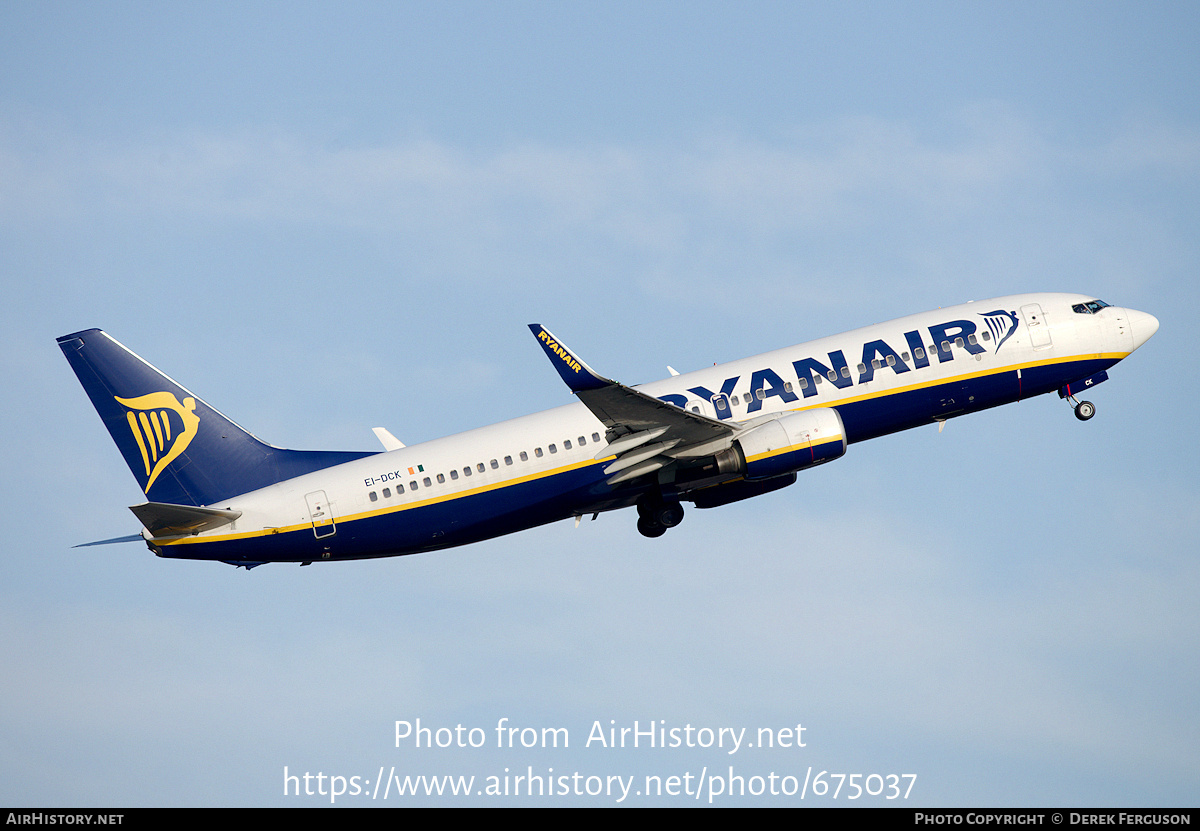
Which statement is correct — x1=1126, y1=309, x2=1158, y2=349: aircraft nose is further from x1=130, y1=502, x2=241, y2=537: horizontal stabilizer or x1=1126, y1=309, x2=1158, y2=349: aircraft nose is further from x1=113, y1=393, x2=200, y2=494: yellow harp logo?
x1=113, y1=393, x2=200, y2=494: yellow harp logo

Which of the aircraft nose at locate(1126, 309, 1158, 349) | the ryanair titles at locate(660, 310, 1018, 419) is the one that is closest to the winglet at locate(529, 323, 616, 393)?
the ryanair titles at locate(660, 310, 1018, 419)

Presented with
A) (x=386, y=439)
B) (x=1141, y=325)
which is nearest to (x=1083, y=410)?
(x=1141, y=325)

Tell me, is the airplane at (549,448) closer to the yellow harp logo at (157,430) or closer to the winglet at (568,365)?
the yellow harp logo at (157,430)

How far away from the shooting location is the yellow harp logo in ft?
156

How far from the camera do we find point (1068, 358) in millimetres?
50094

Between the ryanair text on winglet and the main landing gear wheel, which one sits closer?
the ryanair text on winglet

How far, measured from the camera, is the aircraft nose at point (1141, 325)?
51.3 meters

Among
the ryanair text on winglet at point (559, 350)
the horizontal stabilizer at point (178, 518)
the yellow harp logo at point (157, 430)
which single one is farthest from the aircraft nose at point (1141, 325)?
the yellow harp logo at point (157, 430)

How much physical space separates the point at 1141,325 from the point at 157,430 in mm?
38857

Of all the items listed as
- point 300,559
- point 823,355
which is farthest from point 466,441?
point 823,355

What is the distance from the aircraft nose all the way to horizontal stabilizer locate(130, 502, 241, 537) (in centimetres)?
3559

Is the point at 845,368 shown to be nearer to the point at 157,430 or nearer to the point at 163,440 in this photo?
the point at 163,440

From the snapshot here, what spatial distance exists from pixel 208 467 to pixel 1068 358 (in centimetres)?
3342

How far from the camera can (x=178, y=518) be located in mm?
44281
